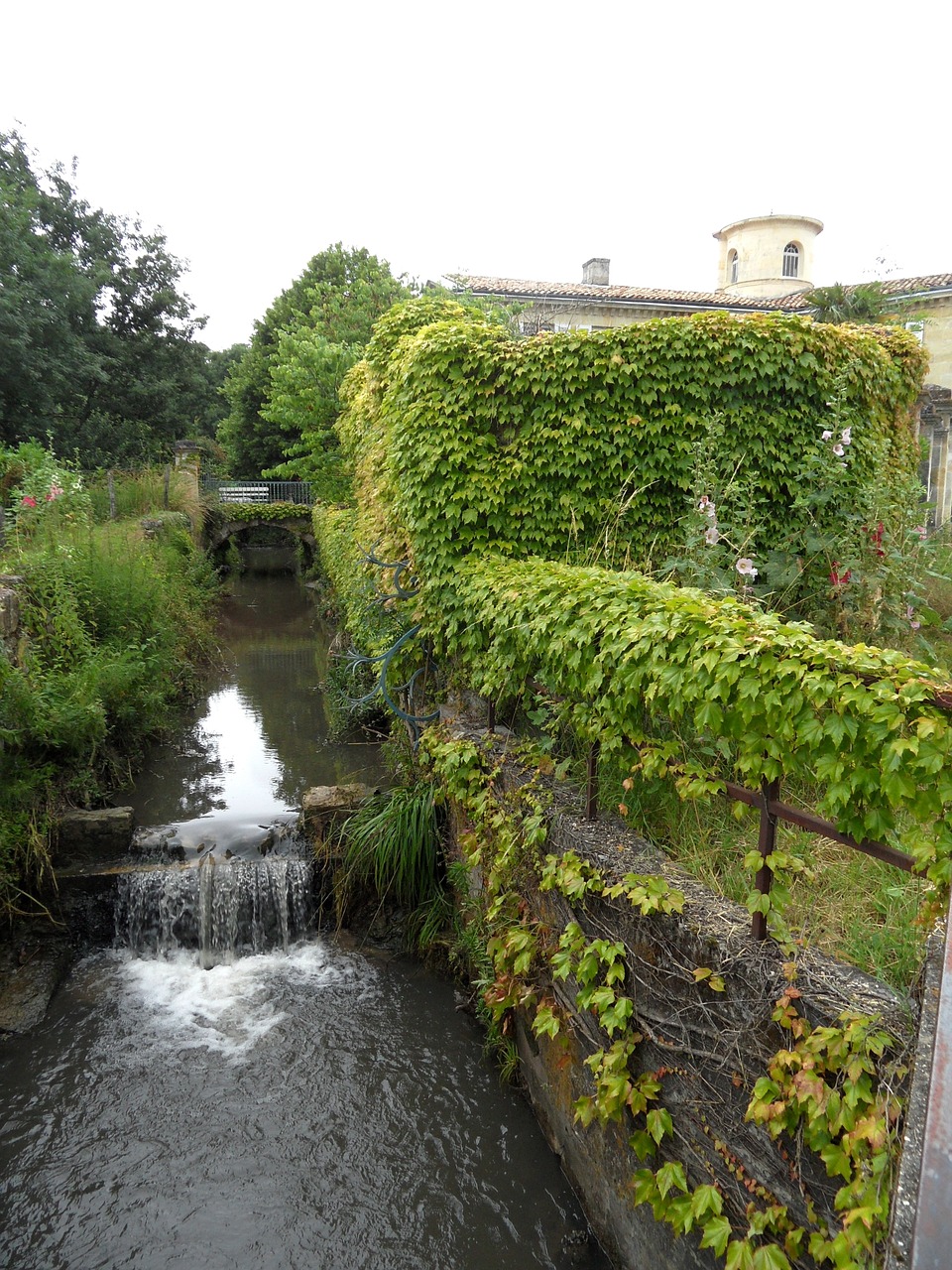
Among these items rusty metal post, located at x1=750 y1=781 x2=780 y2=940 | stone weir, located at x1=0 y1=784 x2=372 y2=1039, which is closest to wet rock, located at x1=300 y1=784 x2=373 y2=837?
stone weir, located at x1=0 y1=784 x2=372 y2=1039

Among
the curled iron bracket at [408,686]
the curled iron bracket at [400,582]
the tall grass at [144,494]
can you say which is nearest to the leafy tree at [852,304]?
the curled iron bracket at [400,582]

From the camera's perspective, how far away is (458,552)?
6.67 metres

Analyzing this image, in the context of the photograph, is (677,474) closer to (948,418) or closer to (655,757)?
(655,757)

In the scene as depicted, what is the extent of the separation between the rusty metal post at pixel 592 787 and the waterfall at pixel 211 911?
3678mm

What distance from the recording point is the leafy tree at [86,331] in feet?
74.5

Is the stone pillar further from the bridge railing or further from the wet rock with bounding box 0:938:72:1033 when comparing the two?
the wet rock with bounding box 0:938:72:1033

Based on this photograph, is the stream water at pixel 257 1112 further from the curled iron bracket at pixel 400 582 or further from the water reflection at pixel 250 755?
the curled iron bracket at pixel 400 582

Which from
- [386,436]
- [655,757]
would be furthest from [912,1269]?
[386,436]

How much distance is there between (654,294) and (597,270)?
3956 millimetres

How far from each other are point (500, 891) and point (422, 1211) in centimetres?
166

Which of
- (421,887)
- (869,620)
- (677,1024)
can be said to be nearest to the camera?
(677,1024)

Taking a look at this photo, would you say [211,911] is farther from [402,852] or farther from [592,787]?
[592,787]

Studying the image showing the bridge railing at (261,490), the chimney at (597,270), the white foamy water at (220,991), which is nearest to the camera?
the white foamy water at (220,991)

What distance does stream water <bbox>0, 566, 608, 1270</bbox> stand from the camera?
4195 mm
